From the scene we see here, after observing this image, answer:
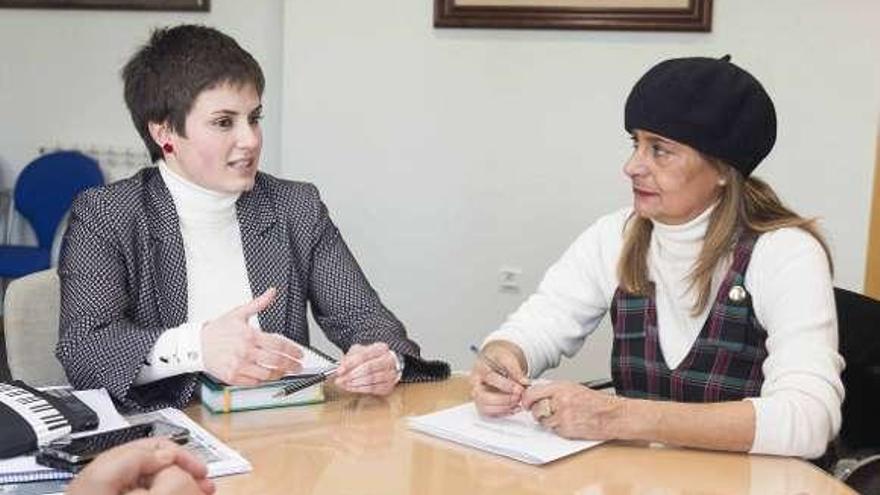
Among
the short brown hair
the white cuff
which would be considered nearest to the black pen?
the white cuff

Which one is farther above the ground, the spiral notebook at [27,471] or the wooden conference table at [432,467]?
the spiral notebook at [27,471]

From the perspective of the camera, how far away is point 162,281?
6.01 feet

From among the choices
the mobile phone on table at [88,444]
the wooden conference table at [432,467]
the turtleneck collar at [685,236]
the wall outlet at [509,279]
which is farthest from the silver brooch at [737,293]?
the wall outlet at [509,279]

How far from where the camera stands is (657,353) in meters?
1.82

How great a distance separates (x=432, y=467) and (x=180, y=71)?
3.27 ft

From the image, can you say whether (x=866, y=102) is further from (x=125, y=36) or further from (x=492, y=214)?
(x=125, y=36)

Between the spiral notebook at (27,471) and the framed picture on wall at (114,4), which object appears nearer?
the spiral notebook at (27,471)

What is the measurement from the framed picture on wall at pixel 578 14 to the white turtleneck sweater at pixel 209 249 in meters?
1.96

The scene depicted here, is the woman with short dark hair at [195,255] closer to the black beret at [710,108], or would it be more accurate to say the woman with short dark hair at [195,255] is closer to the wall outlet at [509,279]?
the black beret at [710,108]

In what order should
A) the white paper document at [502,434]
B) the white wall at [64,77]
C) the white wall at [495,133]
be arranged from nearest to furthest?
the white paper document at [502,434] → the white wall at [495,133] → the white wall at [64,77]

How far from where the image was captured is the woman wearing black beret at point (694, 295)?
1.52 m

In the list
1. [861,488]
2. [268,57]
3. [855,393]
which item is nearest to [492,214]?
[268,57]

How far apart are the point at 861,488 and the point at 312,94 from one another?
109 inches

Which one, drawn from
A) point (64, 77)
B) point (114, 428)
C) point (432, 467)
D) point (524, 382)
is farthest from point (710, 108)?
point (64, 77)
